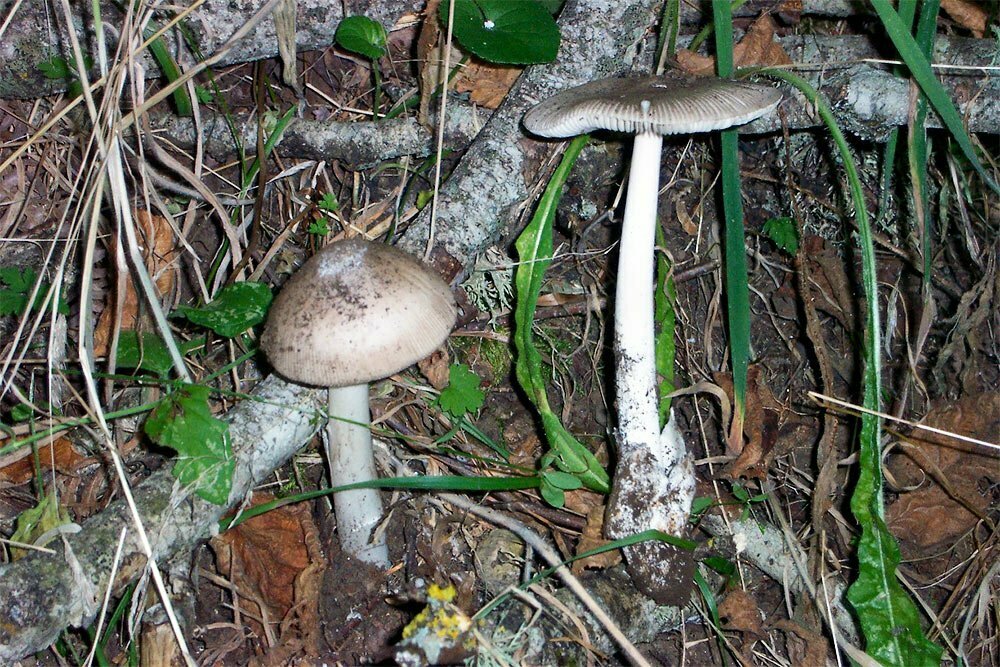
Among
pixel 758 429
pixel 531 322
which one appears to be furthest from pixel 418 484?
pixel 758 429

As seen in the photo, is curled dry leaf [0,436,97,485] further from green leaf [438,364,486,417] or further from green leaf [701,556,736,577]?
green leaf [701,556,736,577]

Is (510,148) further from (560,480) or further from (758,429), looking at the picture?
(758,429)

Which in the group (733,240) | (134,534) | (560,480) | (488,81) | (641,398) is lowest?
(560,480)

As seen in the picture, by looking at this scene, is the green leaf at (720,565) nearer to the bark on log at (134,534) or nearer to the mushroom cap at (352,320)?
the mushroom cap at (352,320)

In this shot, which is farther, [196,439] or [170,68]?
[170,68]

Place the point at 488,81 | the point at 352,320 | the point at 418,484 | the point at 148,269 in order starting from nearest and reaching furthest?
the point at 352,320, the point at 418,484, the point at 148,269, the point at 488,81

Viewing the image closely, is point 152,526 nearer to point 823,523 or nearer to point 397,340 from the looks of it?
point 397,340

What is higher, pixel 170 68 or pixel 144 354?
pixel 170 68
